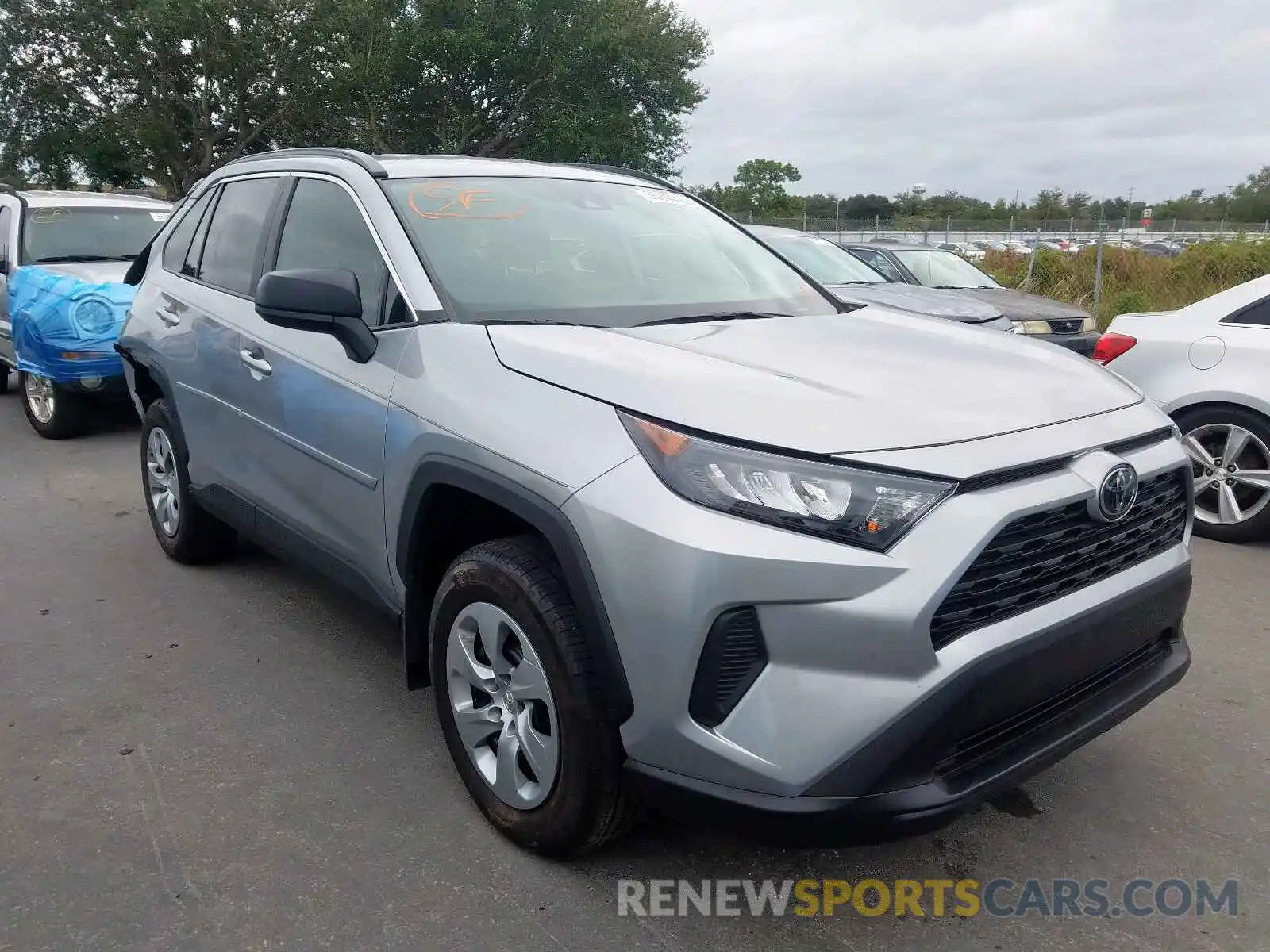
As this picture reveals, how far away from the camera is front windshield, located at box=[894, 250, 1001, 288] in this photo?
10875mm

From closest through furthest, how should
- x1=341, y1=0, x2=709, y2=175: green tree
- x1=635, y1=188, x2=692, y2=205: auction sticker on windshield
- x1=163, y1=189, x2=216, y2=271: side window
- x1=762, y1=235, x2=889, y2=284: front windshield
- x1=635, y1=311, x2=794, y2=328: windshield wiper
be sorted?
x1=635, y1=311, x2=794, y2=328: windshield wiper < x1=635, y1=188, x2=692, y2=205: auction sticker on windshield < x1=163, y1=189, x2=216, y2=271: side window < x1=762, y1=235, x2=889, y2=284: front windshield < x1=341, y1=0, x2=709, y2=175: green tree

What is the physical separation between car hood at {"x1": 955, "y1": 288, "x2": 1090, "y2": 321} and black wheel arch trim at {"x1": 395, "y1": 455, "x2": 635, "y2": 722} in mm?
7383

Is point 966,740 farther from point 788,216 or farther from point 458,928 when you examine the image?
point 788,216

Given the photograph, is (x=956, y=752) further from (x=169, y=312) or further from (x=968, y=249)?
(x=968, y=249)

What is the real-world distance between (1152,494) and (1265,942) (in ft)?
3.39

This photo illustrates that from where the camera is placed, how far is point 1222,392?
17.2 feet

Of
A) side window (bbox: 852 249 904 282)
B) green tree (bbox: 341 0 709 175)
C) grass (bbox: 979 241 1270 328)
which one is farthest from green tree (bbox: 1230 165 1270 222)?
side window (bbox: 852 249 904 282)

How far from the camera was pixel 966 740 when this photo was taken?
212cm

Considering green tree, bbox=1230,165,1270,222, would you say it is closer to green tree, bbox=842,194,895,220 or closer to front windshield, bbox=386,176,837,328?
green tree, bbox=842,194,895,220

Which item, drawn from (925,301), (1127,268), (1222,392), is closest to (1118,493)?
(1222,392)

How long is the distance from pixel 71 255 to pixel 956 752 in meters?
8.38

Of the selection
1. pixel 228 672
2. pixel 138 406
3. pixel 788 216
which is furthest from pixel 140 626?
pixel 788 216

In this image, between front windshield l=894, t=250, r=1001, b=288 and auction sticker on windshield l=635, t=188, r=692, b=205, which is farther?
front windshield l=894, t=250, r=1001, b=288

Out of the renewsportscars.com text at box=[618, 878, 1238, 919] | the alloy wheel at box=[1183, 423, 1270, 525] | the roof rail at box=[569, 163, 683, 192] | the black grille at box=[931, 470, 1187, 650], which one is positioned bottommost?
the renewsportscars.com text at box=[618, 878, 1238, 919]
